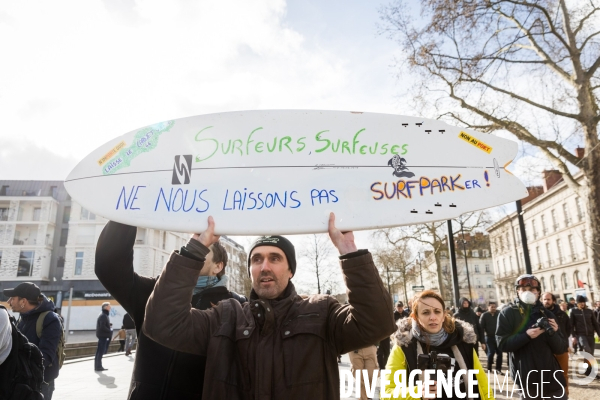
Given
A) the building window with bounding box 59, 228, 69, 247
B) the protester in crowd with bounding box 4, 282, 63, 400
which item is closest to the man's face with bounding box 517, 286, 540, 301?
the protester in crowd with bounding box 4, 282, 63, 400

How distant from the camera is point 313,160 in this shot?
7.28 ft

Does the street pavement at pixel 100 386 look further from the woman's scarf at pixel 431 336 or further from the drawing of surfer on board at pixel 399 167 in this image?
the drawing of surfer on board at pixel 399 167

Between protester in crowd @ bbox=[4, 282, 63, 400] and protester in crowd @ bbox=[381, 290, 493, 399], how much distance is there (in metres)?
3.41

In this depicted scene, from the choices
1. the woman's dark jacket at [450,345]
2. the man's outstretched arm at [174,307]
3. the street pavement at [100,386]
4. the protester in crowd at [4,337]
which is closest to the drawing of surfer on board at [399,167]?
the man's outstretched arm at [174,307]

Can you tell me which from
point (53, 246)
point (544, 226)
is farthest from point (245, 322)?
point (544, 226)

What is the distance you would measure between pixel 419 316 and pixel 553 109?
409 inches

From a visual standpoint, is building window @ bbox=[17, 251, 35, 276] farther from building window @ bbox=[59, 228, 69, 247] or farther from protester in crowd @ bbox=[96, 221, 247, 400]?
protester in crowd @ bbox=[96, 221, 247, 400]

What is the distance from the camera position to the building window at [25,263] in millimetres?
40375

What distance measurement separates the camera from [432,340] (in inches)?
114

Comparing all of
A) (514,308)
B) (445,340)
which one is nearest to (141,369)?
(445,340)

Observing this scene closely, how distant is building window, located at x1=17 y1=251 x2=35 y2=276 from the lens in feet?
132

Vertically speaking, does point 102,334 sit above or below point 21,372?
below

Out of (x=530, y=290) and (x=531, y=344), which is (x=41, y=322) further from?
(x=530, y=290)

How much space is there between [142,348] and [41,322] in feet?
9.45
